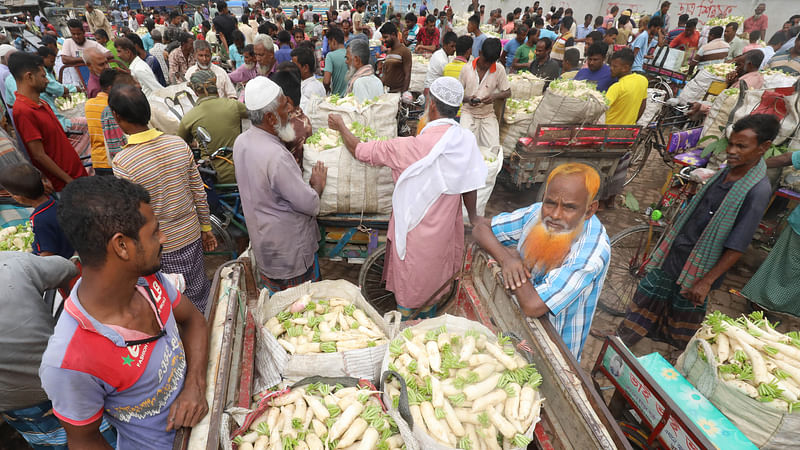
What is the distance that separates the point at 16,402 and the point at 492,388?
269 centimetres

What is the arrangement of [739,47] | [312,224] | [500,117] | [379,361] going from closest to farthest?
[379,361] < [312,224] < [500,117] < [739,47]

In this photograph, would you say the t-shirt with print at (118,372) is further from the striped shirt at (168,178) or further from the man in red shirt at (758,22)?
the man in red shirt at (758,22)

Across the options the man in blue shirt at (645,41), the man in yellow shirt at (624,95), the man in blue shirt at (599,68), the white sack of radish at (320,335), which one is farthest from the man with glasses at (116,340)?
the man in blue shirt at (645,41)

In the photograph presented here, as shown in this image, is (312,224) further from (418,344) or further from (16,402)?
(16,402)

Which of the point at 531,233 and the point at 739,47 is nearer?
the point at 531,233

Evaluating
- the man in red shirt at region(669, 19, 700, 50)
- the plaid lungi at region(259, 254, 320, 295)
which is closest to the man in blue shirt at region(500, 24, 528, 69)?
the man in red shirt at region(669, 19, 700, 50)

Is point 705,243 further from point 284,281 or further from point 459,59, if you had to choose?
point 459,59

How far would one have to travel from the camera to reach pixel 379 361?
2064 millimetres

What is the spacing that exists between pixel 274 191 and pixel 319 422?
72.3 inches

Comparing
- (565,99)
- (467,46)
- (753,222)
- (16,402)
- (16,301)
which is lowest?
(16,402)

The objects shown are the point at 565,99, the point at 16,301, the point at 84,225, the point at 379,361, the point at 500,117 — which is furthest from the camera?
the point at 500,117

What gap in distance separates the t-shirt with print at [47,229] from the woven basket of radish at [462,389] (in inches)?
110

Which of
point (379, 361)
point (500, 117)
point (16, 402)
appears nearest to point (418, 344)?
point (379, 361)

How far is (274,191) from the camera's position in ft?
9.71
